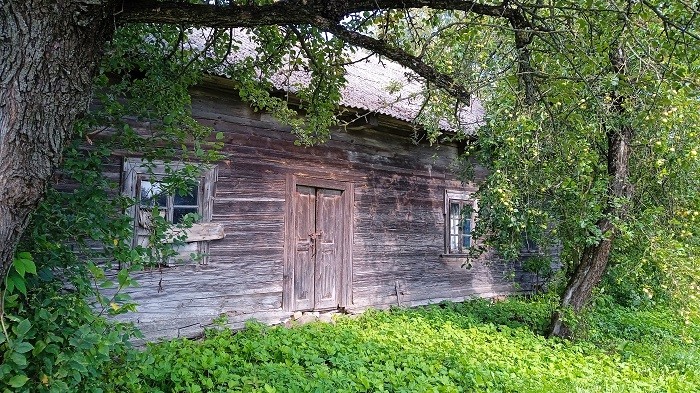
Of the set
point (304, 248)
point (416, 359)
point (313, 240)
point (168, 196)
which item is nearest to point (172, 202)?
point (168, 196)

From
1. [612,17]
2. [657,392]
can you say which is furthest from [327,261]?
[612,17]

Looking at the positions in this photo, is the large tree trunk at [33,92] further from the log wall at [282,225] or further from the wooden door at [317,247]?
the wooden door at [317,247]

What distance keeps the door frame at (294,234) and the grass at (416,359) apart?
1.55 feet

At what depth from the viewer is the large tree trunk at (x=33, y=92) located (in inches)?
80.7

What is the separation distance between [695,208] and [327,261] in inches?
198

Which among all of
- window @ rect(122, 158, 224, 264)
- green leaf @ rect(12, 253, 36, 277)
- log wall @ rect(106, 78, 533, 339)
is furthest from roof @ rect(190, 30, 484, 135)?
green leaf @ rect(12, 253, 36, 277)

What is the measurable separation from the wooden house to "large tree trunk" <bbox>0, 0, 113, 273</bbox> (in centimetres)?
267

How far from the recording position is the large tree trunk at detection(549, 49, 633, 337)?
20.9 ft

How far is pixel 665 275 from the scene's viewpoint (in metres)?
5.94

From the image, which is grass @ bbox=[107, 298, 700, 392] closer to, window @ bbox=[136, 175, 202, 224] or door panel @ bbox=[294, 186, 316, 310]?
door panel @ bbox=[294, 186, 316, 310]

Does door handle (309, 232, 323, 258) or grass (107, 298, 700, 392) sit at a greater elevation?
door handle (309, 232, 323, 258)

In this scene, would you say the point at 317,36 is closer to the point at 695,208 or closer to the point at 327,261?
the point at 327,261

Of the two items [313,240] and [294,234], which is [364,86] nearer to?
[313,240]

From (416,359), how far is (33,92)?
13.3 ft
